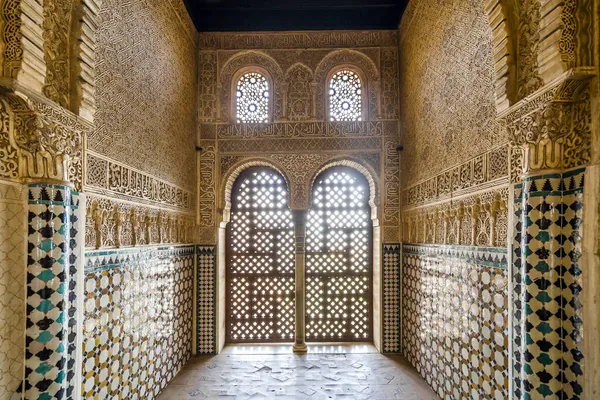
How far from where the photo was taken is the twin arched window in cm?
672

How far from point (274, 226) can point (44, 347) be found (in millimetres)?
4633

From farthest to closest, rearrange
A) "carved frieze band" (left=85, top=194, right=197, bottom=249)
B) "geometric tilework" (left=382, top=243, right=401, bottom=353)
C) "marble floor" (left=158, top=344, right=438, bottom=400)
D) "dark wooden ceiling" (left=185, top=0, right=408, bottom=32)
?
1. "dark wooden ceiling" (left=185, top=0, right=408, bottom=32)
2. "geometric tilework" (left=382, top=243, right=401, bottom=353)
3. "marble floor" (left=158, top=344, right=438, bottom=400)
4. "carved frieze band" (left=85, top=194, right=197, bottom=249)

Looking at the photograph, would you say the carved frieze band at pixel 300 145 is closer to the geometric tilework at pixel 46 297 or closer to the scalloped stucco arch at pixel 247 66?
the scalloped stucco arch at pixel 247 66

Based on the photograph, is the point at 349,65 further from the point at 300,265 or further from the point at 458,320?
the point at 458,320

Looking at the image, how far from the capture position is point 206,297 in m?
6.43

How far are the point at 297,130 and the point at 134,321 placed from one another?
3885 mm

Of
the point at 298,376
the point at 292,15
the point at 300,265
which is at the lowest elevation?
the point at 298,376

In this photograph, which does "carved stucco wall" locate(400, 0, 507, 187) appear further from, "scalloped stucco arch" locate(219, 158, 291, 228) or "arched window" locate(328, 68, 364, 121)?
"scalloped stucco arch" locate(219, 158, 291, 228)

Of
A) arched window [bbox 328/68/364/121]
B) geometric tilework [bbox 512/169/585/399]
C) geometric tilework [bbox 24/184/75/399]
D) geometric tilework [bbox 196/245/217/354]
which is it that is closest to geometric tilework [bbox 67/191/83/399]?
geometric tilework [bbox 24/184/75/399]

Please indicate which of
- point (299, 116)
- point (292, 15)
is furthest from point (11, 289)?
point (292, 15)

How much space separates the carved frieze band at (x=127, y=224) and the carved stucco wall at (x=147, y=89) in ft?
1.50

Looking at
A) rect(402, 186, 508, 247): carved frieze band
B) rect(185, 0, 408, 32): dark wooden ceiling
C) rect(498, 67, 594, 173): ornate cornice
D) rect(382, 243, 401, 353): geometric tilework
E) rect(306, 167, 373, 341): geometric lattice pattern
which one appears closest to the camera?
rect(498, 67, 594, 173): ornate cornice

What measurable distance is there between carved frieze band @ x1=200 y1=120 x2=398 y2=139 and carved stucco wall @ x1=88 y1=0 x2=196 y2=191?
445 millimetres

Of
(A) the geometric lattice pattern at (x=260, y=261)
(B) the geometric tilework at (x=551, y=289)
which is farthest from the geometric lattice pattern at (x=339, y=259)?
(B) the geometric tilework at (x=551, y=289)
